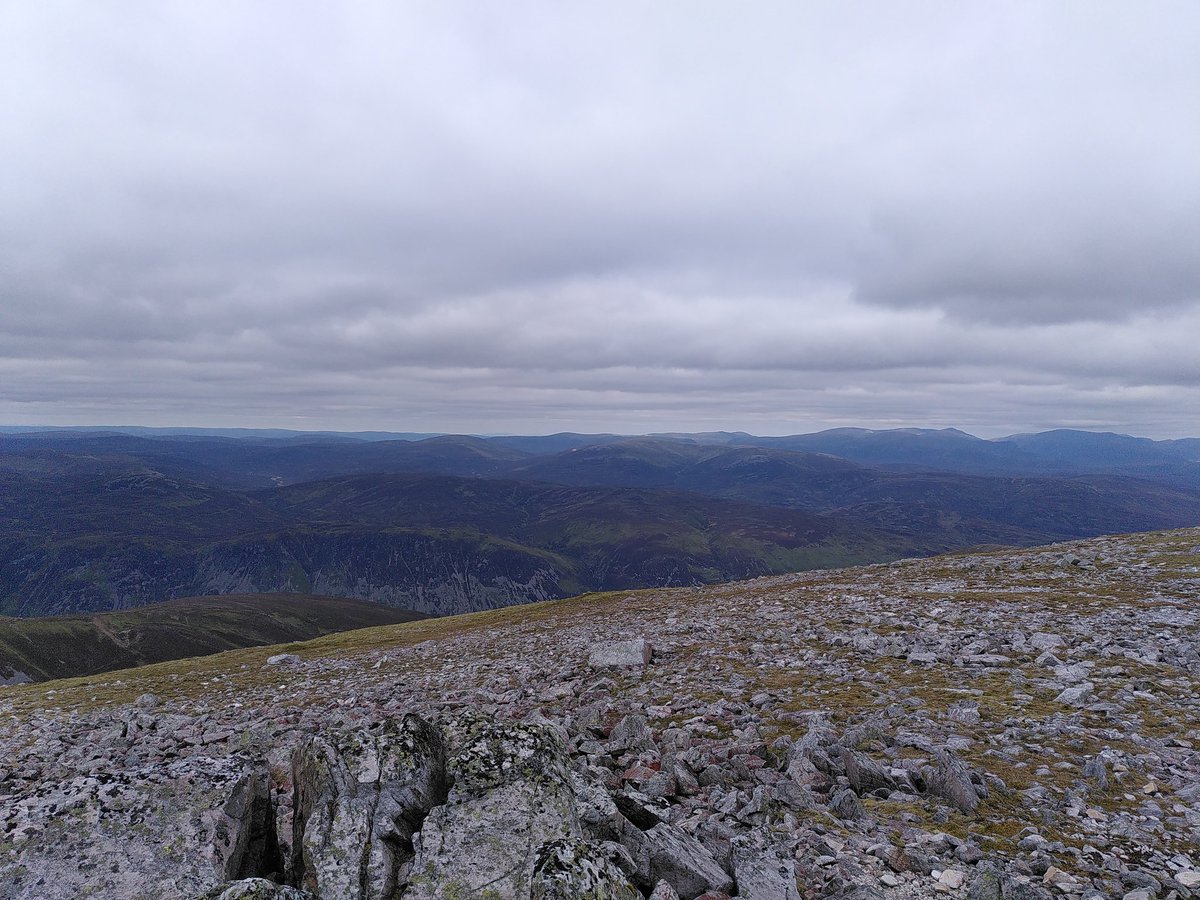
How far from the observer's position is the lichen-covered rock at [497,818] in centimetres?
848

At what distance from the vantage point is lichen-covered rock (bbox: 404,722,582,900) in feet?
27.8

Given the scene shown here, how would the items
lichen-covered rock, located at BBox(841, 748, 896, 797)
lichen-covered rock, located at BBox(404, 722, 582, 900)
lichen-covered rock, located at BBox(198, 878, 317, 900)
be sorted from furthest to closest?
lichen-covered rock, located at BBox(841, 748, 896, 797) → lichen-covered rock, located at BBox(404, 722, 582, 900) → lichen-covered rock, located at BBox(198, 878, 317, 900)

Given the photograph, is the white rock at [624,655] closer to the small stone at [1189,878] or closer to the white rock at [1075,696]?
the white rock at [1075,696]

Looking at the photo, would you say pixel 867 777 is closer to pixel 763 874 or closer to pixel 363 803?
pixel 763 874

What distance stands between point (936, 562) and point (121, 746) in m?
53.6

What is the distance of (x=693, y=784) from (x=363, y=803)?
6725 mm

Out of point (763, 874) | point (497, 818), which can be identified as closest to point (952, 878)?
point (763, 874)

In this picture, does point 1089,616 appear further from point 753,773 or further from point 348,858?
point 348,858

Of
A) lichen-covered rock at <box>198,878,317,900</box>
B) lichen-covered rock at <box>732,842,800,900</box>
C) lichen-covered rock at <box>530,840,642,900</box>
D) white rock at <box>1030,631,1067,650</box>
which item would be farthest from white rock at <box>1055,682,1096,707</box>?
lichen-covered rock at <box>198,878,317,900</box>

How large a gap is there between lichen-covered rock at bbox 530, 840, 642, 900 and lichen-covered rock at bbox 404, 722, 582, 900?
0.28 metres

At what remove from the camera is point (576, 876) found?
24.7ft

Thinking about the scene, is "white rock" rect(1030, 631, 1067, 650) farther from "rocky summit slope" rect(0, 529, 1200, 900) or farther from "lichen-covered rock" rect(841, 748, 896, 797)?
"lichen-covered rock" rect(841, 748, 896, 797)

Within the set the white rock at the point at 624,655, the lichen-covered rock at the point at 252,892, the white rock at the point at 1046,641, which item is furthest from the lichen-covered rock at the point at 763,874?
the white rock at the point at 1046,641

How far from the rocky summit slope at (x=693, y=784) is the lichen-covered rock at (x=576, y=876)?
3 centimetres
